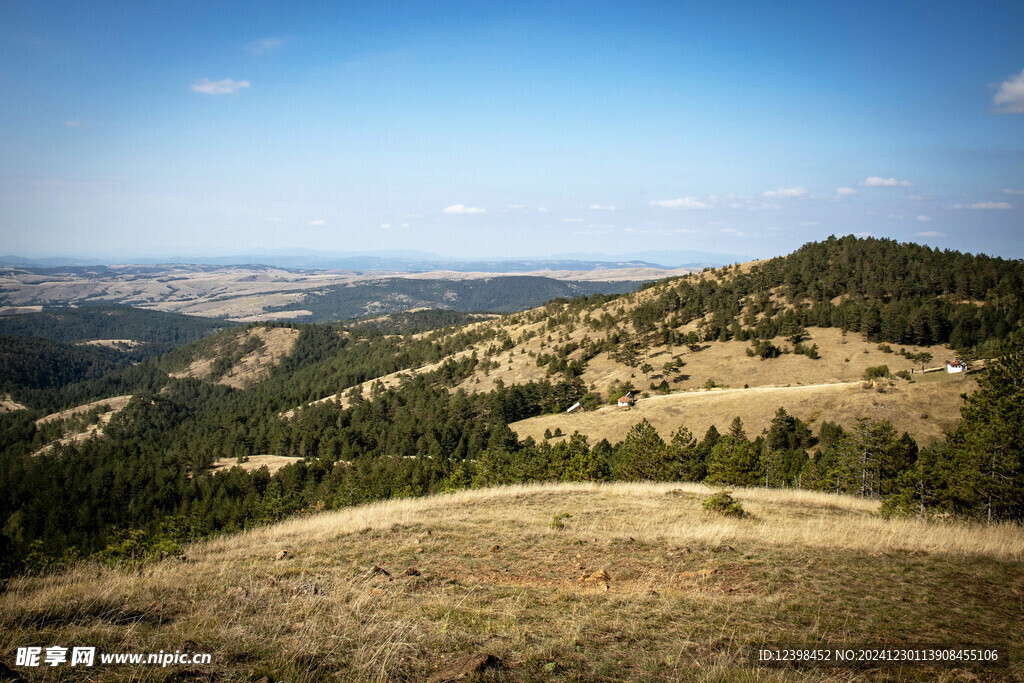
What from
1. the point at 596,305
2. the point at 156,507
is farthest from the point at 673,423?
the point at 596,305

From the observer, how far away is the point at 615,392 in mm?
104875

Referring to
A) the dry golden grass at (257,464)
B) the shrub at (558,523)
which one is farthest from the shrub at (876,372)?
the dry golden grass at (257,464)

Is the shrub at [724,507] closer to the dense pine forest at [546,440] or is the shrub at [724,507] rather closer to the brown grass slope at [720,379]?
the dense pine forest at [546,440]

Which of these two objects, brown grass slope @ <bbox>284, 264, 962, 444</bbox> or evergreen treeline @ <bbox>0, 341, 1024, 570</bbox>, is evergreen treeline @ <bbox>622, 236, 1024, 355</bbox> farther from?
evergreen treeline @ <bbox>0, 341, 1024, 570</bbox>

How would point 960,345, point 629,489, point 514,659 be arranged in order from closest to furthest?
point 514,659 < point 629,489 < point 960,345

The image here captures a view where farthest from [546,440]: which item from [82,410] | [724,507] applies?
[82,410]

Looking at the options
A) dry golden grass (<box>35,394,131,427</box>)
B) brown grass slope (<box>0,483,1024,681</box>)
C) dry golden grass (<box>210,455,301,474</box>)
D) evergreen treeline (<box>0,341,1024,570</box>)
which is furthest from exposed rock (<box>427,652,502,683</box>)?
dry golden grass (<box>35,394,131,427</box>)

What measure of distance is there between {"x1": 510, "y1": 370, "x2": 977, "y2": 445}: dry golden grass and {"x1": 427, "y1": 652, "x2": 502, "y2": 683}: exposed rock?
2697 inches

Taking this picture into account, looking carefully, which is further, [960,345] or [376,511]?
[960,345]

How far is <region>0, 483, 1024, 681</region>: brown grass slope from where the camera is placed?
652 centimetres

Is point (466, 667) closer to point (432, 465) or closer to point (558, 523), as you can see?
point (558, 523)

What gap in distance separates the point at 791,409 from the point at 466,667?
78832 mm

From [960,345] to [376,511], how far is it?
12646cm

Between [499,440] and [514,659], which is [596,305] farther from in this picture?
[514,659]
